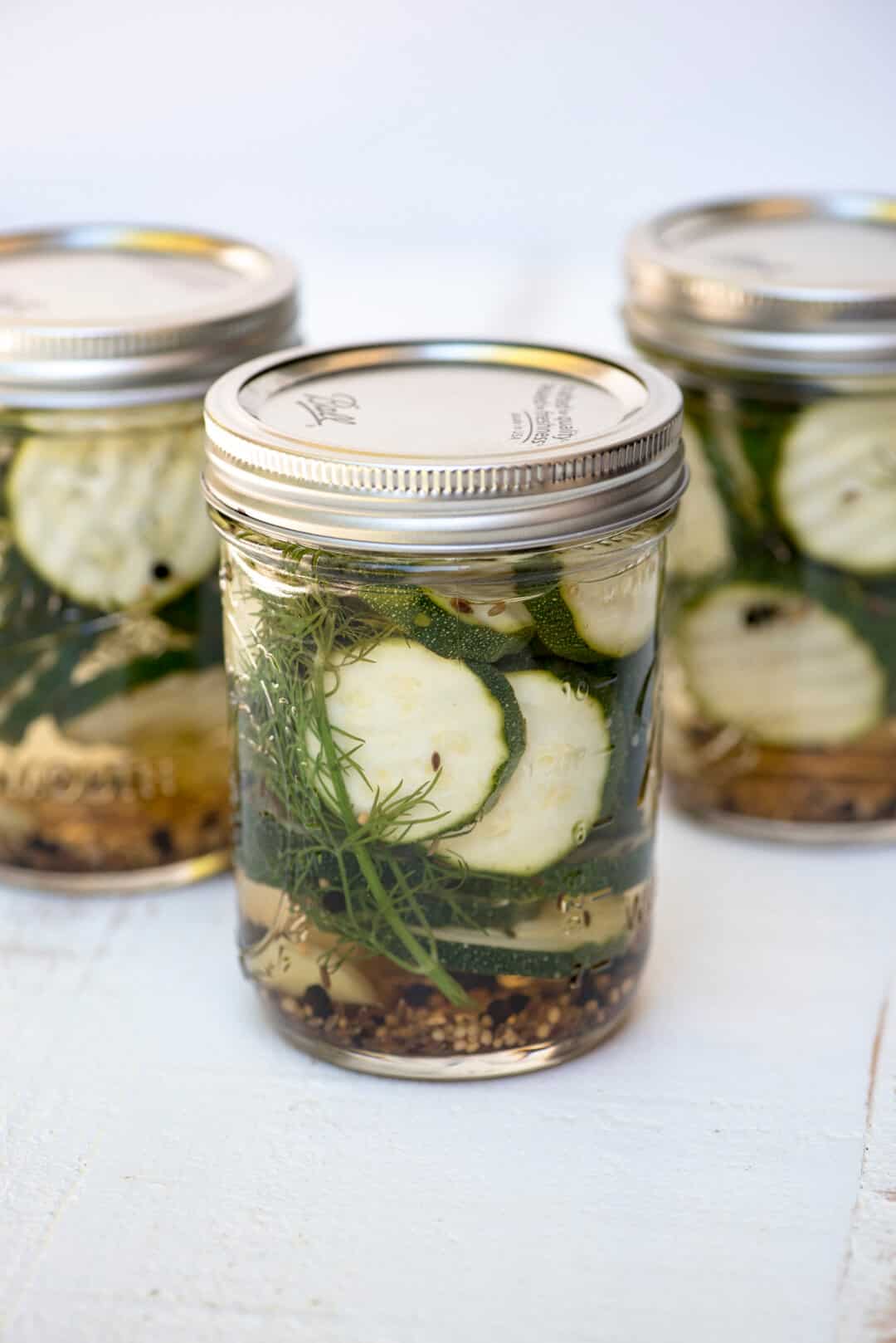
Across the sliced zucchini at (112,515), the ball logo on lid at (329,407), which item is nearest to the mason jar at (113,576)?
the sliced zucchini at (112,515)

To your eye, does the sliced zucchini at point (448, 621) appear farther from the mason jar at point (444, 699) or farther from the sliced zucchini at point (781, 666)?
the sliced zucchini at point (781, 666)

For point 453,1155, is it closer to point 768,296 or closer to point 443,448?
point 443,448

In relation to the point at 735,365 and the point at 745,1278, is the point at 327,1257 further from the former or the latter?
the point at 735,365

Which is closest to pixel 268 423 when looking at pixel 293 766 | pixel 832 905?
pixel 293 766

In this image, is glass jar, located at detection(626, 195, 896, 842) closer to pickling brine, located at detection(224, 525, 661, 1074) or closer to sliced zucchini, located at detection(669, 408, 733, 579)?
sliced zucchini, located at detection(669, 408, 733, 579)

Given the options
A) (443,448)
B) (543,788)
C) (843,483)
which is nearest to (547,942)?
(543,788)

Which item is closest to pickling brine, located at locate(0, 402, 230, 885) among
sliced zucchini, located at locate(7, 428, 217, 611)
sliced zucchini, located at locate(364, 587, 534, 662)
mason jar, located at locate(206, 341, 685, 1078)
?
sliced zucchini, located at locate(7, 428, 217, 611)
